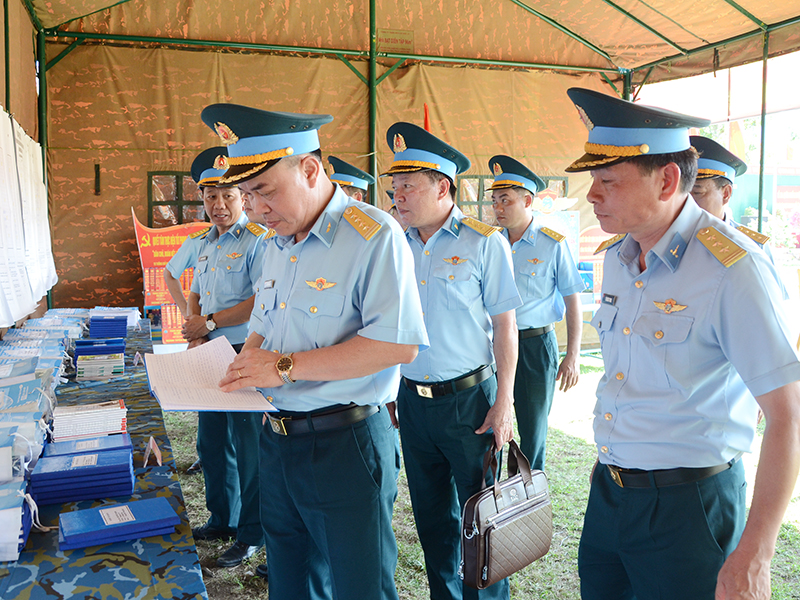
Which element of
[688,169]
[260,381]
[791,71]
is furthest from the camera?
[791,71]

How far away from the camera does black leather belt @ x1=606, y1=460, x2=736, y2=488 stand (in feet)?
4.21

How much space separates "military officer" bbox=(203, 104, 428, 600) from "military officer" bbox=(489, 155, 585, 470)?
1.94m

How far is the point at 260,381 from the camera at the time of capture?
147 cm

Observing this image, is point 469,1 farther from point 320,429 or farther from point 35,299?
point 320,429

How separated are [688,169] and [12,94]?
4.36m

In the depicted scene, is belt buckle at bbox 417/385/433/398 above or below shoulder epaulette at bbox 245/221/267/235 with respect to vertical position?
below


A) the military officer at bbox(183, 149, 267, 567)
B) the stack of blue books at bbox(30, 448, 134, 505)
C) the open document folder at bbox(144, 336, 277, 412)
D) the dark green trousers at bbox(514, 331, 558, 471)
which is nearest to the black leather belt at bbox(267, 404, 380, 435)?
the open document folder at bbox(144, 336, 277, 412)

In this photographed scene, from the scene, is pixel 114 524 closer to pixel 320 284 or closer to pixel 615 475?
pixel 320 284

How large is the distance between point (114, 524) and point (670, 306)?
134 centimetres

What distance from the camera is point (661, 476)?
4.33 feet

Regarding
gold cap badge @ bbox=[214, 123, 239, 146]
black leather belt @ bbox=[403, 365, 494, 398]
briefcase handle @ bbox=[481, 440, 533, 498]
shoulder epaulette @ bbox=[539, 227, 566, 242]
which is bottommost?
briefcase handle @ bbox=[481, 440, 533, 498]

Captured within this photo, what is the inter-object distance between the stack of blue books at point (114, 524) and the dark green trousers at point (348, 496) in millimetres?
312

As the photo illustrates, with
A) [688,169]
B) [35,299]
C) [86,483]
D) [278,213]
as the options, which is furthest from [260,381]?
[35,299]

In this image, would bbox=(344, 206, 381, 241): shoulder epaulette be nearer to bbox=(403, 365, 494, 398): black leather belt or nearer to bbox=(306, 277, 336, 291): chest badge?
bbox=(306, 277, 336, 291): chest badge
